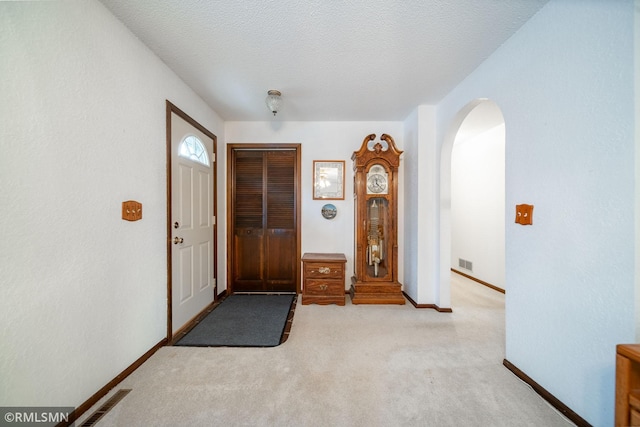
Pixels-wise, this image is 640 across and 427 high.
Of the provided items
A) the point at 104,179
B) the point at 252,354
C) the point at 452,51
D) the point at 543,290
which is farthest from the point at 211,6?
the point at 543,290

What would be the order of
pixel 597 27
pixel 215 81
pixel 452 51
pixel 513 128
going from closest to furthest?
pixel 597 27 → pixel 513 128 → pixel 452 51 → pixel 215 81

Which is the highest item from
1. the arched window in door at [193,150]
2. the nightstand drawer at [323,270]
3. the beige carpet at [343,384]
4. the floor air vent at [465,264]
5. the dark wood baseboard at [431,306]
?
the arched window in door at [193,150]

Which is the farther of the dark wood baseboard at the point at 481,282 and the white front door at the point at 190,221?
the dark wood baseboard at the point at 481,282

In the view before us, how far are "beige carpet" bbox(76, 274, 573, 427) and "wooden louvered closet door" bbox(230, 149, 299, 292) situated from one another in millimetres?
1222

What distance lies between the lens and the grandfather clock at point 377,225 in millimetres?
2977

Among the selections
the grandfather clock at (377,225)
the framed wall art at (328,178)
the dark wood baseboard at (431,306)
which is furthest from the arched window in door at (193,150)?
the dark wood baseboard at (431,306)

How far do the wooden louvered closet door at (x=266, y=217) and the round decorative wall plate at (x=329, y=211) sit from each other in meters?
0.45

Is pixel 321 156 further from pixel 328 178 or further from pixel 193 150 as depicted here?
pixel 193 150

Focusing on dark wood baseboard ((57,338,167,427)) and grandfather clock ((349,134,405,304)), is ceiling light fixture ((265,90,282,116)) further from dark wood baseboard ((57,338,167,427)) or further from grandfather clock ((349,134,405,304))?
dark wood baseboard ((57,338,167,427))

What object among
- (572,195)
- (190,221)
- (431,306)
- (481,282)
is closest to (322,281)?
(431,306)

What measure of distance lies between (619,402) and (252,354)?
198 centimetres

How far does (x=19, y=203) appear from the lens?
3.54 feet

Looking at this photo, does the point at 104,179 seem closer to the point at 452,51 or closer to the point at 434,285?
the point at 452,51

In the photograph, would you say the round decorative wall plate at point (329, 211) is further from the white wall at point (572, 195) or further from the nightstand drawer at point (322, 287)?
the white wall at point (572, 195)
